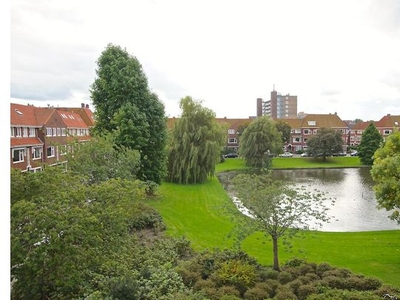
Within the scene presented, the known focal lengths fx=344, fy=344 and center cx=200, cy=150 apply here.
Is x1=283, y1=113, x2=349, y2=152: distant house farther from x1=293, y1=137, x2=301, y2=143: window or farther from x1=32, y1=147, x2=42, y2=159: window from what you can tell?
x1=32, y1=147, x2=42, y2=159: window

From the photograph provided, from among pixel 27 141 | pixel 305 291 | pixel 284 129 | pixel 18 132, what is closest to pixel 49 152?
pixel 27 141

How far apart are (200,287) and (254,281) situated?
132 cm

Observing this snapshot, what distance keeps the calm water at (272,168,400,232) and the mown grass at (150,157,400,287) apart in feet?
4.15

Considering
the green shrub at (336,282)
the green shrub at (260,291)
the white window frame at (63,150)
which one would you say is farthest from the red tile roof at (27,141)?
the green shrub at (336,282)

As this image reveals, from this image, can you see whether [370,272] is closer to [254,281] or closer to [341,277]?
[341,277]

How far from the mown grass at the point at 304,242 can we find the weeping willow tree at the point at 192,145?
5246 mm

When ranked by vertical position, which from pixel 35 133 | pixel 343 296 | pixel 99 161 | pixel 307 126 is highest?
pixel 307 126

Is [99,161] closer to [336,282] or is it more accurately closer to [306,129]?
[336,282]

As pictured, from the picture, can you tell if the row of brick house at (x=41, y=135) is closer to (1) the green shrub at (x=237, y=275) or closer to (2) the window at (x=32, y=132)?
(2) the window at (x=32, y=132)

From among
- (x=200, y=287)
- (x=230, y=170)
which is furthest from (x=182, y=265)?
(x=230, y=170)

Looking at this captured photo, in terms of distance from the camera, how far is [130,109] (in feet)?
56.4

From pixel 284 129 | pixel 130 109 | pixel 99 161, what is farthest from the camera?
pixel 284 129

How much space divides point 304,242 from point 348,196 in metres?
11.4

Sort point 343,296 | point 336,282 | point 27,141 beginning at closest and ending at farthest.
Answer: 1. point 343,296
2. point 336,282
3. point 27,141
